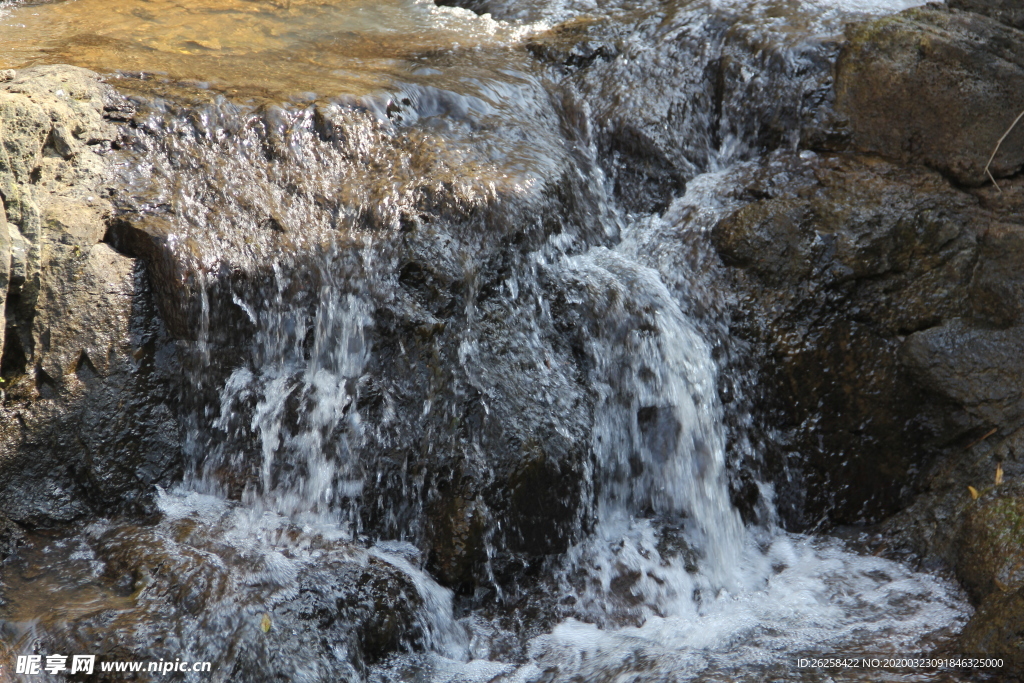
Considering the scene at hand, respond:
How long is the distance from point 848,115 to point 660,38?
1314 millimetres

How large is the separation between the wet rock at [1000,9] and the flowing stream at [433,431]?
2.20m

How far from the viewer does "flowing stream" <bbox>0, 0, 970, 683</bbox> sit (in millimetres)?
2963

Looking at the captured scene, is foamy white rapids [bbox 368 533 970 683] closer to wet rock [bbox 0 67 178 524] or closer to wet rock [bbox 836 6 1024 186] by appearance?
wet rock [bbox 0 67 178 524]

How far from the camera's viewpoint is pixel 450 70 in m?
4.71

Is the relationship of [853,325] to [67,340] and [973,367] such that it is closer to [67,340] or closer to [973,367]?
[973,367]

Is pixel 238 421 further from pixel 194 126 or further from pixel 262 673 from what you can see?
pixel 194 126

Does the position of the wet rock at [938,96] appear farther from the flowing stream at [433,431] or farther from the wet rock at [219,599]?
the wet rock at [219,599]

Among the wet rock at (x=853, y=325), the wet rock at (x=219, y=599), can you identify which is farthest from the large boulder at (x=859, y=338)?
the wet rock at (x=219, y=599)

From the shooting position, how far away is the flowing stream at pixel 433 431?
2963 millimetres

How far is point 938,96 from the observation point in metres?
4.23

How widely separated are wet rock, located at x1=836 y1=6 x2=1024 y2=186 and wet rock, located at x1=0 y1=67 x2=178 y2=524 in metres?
3.85

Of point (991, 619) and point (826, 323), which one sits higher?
point (826, 323)

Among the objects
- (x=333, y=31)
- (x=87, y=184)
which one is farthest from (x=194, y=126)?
(x=333, y=31)

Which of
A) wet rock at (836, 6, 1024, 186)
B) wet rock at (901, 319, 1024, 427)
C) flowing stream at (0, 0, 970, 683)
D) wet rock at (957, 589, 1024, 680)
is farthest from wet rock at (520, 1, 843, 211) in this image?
wet rock at (957, 589, 1024, 680)
